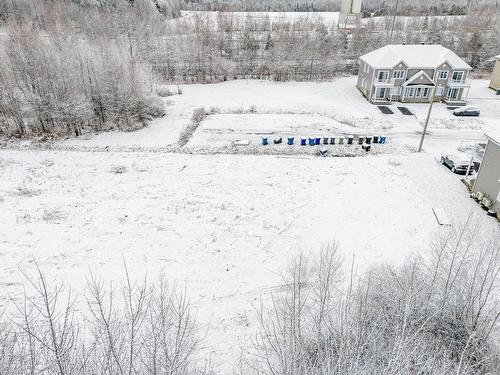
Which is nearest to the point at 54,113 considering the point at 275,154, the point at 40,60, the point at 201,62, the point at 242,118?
the point at 40,60

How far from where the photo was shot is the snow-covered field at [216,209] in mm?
14211

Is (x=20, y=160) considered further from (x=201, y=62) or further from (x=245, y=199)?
(x=201, y=62)

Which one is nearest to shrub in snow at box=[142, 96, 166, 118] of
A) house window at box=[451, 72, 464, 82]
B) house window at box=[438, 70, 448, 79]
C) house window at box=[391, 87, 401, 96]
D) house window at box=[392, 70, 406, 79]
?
house window at box=[391, 87, 401, 96]

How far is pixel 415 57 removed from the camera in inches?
1550

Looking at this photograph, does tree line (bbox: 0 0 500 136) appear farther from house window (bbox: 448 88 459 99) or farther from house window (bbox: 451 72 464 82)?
house window (bbox: 448 88 459 99)

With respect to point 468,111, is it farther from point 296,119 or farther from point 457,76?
point 296,119

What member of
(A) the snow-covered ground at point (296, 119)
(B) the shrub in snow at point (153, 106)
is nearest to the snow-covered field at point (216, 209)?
(A) the snow-covered ground at point (296, 119)

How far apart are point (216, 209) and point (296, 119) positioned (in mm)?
17026

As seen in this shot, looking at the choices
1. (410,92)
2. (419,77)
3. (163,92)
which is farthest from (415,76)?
(163,92)

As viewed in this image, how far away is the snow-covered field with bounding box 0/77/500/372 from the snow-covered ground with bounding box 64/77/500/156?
0.85 feet

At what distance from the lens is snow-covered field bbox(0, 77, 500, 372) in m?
14.2

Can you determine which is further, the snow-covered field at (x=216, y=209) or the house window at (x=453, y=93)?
the house window at (x=453, y=93)

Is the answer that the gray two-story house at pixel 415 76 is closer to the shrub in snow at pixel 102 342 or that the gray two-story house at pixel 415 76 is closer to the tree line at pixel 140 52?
the tree line at pixel 140 52

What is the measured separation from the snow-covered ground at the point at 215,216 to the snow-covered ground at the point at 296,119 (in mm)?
4218
